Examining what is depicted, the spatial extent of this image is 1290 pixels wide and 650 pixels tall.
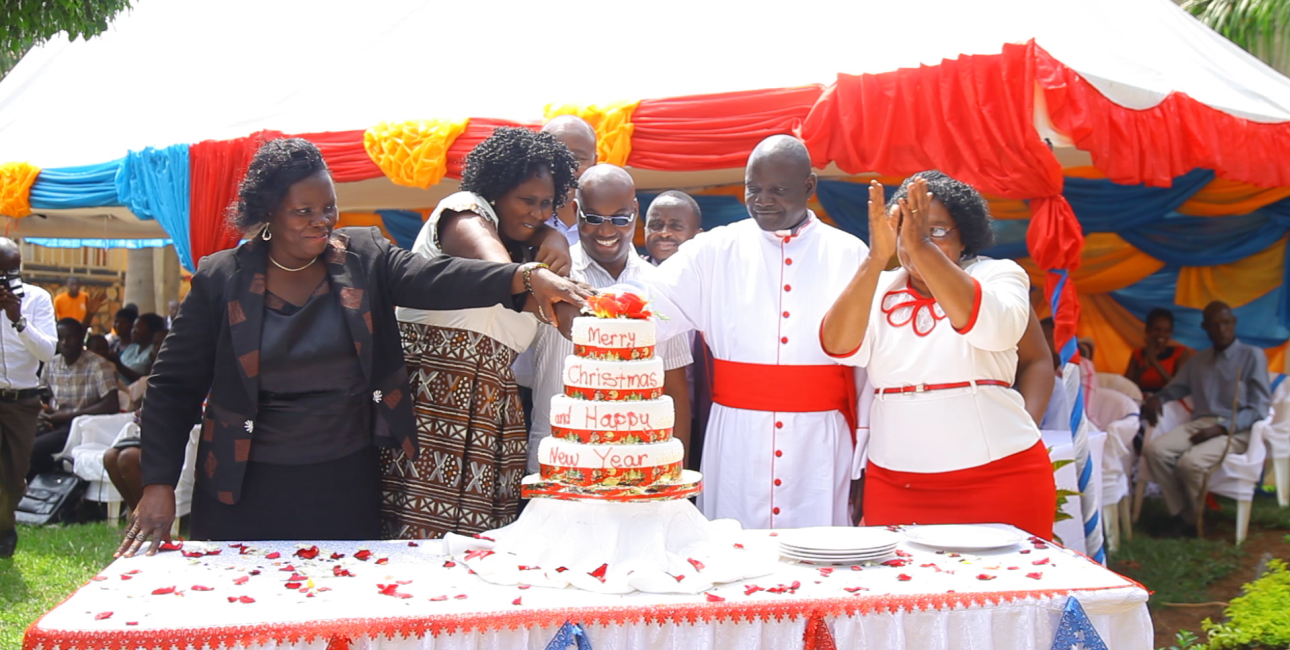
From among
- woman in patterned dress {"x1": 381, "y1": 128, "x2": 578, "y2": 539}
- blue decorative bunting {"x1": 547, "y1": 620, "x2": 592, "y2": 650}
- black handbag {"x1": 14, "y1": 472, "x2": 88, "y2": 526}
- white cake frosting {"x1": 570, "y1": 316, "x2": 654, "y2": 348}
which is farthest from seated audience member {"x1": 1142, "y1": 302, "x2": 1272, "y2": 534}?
black handbag {"x1": 14, "y1": 472, "x2": 88, "y2": 526}

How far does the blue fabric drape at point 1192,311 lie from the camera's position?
871 cm

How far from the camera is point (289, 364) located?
292cm

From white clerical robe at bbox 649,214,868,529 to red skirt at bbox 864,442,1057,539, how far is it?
309 millimetres

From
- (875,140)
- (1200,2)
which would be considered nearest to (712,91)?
(875,140)

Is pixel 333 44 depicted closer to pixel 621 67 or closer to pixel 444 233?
pixel 621 67

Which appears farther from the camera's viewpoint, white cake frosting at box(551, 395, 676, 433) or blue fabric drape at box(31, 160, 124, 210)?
blue fabric drape at box(31, 160, 124, 210)

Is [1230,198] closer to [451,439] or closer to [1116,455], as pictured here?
[1116,455]

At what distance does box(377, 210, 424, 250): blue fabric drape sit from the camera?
11.1 meters

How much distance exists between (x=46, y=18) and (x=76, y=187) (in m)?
2.44

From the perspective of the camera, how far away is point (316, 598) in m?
2.46

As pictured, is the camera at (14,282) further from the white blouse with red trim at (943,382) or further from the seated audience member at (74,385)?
the white blouse with red trim at (943,382)

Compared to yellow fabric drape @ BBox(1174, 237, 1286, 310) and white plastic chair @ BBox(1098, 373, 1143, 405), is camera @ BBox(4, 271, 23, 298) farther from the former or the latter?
yellow fabric drape @ BBox(1174, 237, 1286, 310)

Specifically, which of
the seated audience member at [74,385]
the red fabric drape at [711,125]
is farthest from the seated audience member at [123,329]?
the red fabric drape at [711,125]

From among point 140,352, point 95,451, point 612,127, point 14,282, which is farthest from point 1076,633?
point 140,352
